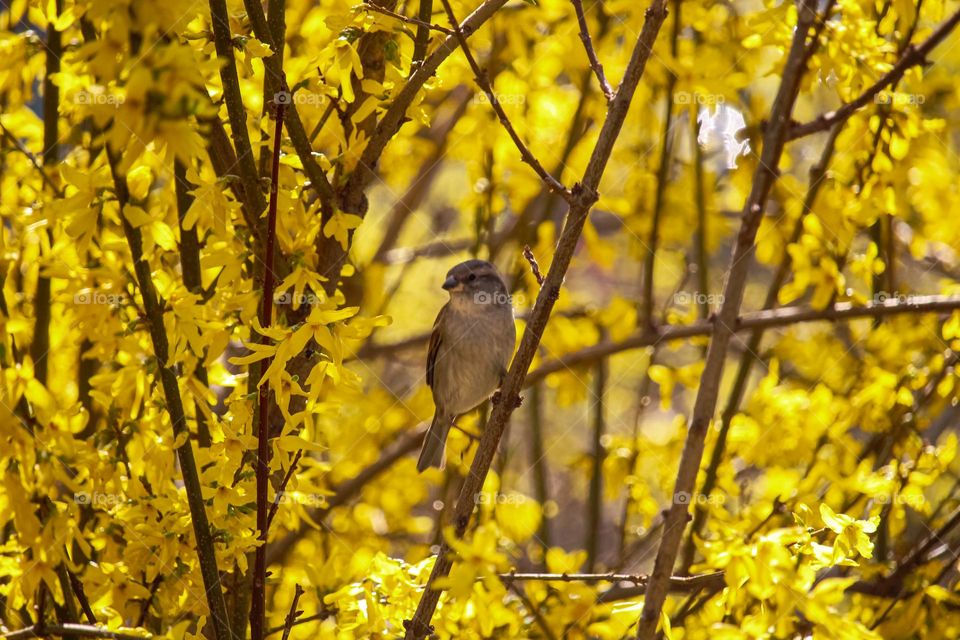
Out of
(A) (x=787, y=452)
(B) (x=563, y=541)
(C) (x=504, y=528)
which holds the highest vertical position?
(A) (x=787, y=452)

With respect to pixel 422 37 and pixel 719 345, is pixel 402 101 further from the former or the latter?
pixel 719 345

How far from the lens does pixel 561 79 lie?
23.0ft

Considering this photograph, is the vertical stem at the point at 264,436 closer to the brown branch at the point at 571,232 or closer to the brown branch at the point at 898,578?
the brown branch at the point at 571,232

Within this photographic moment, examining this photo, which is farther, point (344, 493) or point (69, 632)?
point (344, 493)

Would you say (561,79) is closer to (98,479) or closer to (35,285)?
(35,285)

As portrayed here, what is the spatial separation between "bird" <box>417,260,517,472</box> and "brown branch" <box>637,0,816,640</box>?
229 centimetres

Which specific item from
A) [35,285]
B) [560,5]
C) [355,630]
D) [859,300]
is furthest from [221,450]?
[560,5]

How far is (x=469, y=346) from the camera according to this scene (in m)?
4.97

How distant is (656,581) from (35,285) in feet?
8.75
